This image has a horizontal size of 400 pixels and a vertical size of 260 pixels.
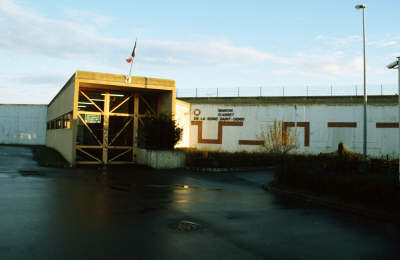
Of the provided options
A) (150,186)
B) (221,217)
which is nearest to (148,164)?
(150,186)

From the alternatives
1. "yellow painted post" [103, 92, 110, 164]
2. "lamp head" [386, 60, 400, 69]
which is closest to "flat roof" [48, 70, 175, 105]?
"yellow painted post" [103, 92, 110, 164]

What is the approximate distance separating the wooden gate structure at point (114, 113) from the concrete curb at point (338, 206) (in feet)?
32.4

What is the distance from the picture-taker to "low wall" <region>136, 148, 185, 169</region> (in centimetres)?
1891

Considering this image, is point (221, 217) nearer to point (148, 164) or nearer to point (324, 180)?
point (324, 180)

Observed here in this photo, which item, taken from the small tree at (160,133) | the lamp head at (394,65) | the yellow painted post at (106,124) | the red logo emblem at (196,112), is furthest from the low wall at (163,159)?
the red logo emblem at (196,112)

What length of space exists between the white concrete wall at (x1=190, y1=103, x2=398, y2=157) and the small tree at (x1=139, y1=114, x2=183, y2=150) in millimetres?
12163

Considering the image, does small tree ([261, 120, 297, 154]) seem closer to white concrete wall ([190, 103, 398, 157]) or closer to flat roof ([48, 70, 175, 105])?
white concrete wall ([190, 103, 398, 157])

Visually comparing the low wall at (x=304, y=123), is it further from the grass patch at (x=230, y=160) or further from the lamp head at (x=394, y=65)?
the lamp head at (x=394, y=65)

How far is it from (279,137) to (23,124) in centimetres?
3405

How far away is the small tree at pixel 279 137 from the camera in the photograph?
28000mm

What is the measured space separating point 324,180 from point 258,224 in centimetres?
488

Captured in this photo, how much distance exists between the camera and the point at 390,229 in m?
7.48

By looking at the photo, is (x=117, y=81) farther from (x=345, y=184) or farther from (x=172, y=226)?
(x=172, y=226)

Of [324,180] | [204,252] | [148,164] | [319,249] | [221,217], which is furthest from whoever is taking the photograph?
[148,164]
